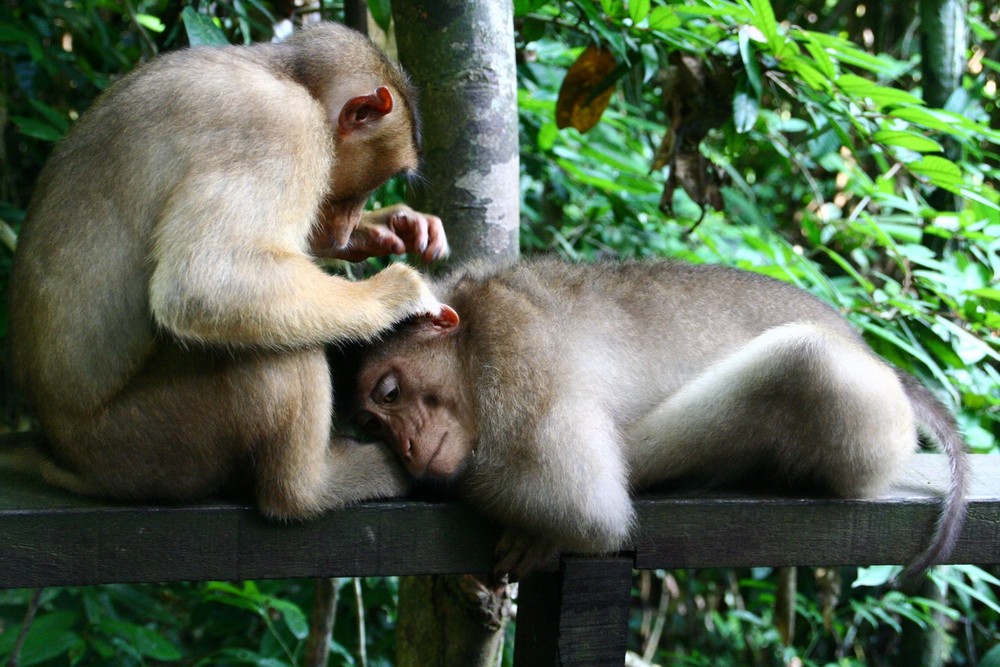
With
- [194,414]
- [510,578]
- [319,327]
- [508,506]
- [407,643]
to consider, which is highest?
[319,327]

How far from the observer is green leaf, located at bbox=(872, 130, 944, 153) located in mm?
3145

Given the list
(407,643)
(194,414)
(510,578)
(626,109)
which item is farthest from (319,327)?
(626,109)

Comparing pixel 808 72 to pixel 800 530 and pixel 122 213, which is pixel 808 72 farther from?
pixel 122 213

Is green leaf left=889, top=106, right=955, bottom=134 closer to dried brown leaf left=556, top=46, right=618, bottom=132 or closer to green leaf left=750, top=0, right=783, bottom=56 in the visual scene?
green leaf left=750, top=0, right=783, bottom=56

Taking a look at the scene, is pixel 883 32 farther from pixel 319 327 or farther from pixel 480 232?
pixel 319 327

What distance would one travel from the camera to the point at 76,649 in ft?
10.5

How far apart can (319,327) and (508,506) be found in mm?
598

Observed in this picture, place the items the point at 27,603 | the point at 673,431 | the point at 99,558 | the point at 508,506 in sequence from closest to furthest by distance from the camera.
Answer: the point at 99,558
the point at 508,506
the point at 673,431
the point at 27,603

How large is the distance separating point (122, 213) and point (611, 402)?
1.31 m

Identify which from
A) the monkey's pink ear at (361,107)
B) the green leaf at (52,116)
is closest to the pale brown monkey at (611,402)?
the monkey's pink ear at (361,107)

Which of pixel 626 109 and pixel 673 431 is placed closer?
pixel 673 431

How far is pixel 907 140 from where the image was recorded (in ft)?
10.5

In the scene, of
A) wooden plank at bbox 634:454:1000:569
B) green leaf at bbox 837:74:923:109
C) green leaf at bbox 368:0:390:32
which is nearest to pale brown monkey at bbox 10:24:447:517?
wooden plank at bbox 634:454:1000:569

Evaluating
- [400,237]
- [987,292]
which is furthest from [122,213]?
[987,292]
